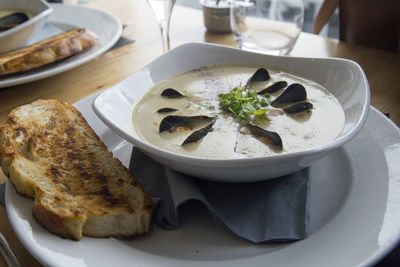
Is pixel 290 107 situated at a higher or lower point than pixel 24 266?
higher

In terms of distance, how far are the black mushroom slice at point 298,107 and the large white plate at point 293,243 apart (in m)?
0.25

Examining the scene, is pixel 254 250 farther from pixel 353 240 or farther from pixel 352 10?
pixel 352 10

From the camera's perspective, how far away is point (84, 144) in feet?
4.76

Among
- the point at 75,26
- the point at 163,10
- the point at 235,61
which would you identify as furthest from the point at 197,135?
the point at 75,26

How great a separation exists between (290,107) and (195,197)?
521 millimetres

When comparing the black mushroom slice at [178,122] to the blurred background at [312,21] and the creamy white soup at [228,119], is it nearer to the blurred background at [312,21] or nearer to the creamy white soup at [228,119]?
the creamy white soup at [228,119]

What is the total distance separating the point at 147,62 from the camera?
95.2 inches

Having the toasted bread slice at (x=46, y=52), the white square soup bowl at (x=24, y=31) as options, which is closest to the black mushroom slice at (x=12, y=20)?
the white square soup bowl at (x=24, y=31)

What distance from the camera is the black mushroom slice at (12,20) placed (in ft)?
8.47

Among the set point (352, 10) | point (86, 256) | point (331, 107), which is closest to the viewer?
point (86, 256)

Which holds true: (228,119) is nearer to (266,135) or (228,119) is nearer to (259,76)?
(266,135)

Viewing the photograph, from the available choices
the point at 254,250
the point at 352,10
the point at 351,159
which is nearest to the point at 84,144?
the point at 254,250

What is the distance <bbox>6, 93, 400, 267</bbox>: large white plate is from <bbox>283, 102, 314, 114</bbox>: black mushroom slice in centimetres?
25

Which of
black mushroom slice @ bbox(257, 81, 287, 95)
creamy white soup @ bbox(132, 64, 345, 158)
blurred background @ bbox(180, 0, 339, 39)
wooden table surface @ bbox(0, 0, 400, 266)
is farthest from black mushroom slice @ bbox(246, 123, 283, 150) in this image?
blurred background @ bbox(180, 0, 339, 39)
